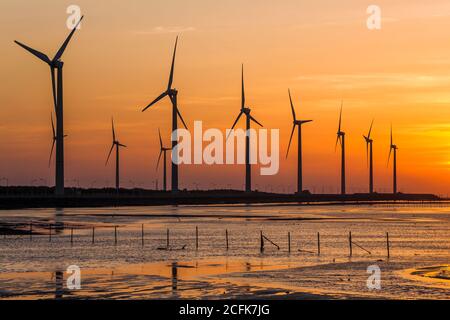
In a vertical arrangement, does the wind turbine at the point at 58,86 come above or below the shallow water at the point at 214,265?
above

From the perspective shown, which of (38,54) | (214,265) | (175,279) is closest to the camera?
(175,279)

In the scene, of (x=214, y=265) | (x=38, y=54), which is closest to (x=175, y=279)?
(x=214, y=265)

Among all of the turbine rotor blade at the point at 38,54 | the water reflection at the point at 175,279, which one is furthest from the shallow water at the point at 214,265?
the turbine rotor blade at the point at 38,54

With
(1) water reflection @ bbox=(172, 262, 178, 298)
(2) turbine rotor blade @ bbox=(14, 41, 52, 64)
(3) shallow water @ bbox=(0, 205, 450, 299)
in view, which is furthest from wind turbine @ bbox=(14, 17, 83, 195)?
(1) water reflection @ bbox=(172, 262, 178, 298)

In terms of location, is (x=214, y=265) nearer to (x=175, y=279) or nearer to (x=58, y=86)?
(x=175, y=279)

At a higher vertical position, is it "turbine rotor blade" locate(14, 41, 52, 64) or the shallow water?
"turbine rotor blade" locate(14, 41, 52, 64)

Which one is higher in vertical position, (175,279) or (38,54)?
(38,54)

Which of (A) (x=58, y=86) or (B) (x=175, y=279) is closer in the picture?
(B) (x=175, y=279)

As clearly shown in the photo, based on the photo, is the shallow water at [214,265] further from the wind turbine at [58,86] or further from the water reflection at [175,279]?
the wind turbine at [58,86]

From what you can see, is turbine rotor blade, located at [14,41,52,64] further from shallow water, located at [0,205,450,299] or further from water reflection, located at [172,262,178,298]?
water reflection, located at [172,262,178,298]

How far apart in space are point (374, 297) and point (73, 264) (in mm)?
26480

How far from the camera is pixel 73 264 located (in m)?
63.5
